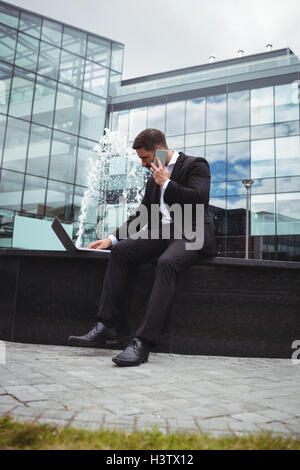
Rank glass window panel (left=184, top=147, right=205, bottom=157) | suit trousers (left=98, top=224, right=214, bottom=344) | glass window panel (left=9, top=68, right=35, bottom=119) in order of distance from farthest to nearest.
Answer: glass window panel (left=184, top=147, right=205, bottom=157), glass window panel (left=9, top=68, right=35, bottom=119), suit trousers (left=98, top=224, right=214, bottom=344)

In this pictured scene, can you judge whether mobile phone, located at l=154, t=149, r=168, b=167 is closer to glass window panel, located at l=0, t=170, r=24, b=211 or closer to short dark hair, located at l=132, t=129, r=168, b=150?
short dark hair, located at l=132, t=129, r=168, b=150

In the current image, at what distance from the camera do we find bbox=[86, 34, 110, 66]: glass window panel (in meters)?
24.9

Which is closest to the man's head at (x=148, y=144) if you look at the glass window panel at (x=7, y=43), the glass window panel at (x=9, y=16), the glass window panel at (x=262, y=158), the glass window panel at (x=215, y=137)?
the glass window panel at (x=262, y=158)

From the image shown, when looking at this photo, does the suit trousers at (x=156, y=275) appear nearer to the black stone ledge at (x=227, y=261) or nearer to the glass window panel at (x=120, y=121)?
the black stone ledge at (x=227, y=261)

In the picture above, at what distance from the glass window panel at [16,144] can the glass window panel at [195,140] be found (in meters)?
9.05

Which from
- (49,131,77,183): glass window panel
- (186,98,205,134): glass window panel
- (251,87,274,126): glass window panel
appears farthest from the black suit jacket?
(186,98,205,134): glass window panel

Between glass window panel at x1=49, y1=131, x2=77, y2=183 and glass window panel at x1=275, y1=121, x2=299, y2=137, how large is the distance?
11.0 metres

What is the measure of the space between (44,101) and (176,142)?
307 inches

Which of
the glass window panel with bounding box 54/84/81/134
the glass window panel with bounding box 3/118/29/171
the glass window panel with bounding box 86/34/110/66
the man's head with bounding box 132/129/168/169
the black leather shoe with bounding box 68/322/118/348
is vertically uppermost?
the glass window panel with bounding box 86/34/110/66

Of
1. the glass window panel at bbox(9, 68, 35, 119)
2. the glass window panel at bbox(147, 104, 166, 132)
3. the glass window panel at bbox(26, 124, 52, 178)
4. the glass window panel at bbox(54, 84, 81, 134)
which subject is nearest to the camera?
the glass window panel at bbox(9, 68, 35, 119)

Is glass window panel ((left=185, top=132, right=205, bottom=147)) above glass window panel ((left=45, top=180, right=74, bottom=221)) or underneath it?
above

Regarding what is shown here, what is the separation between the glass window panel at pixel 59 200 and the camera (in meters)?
22.1

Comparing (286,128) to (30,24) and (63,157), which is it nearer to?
(63,157)
